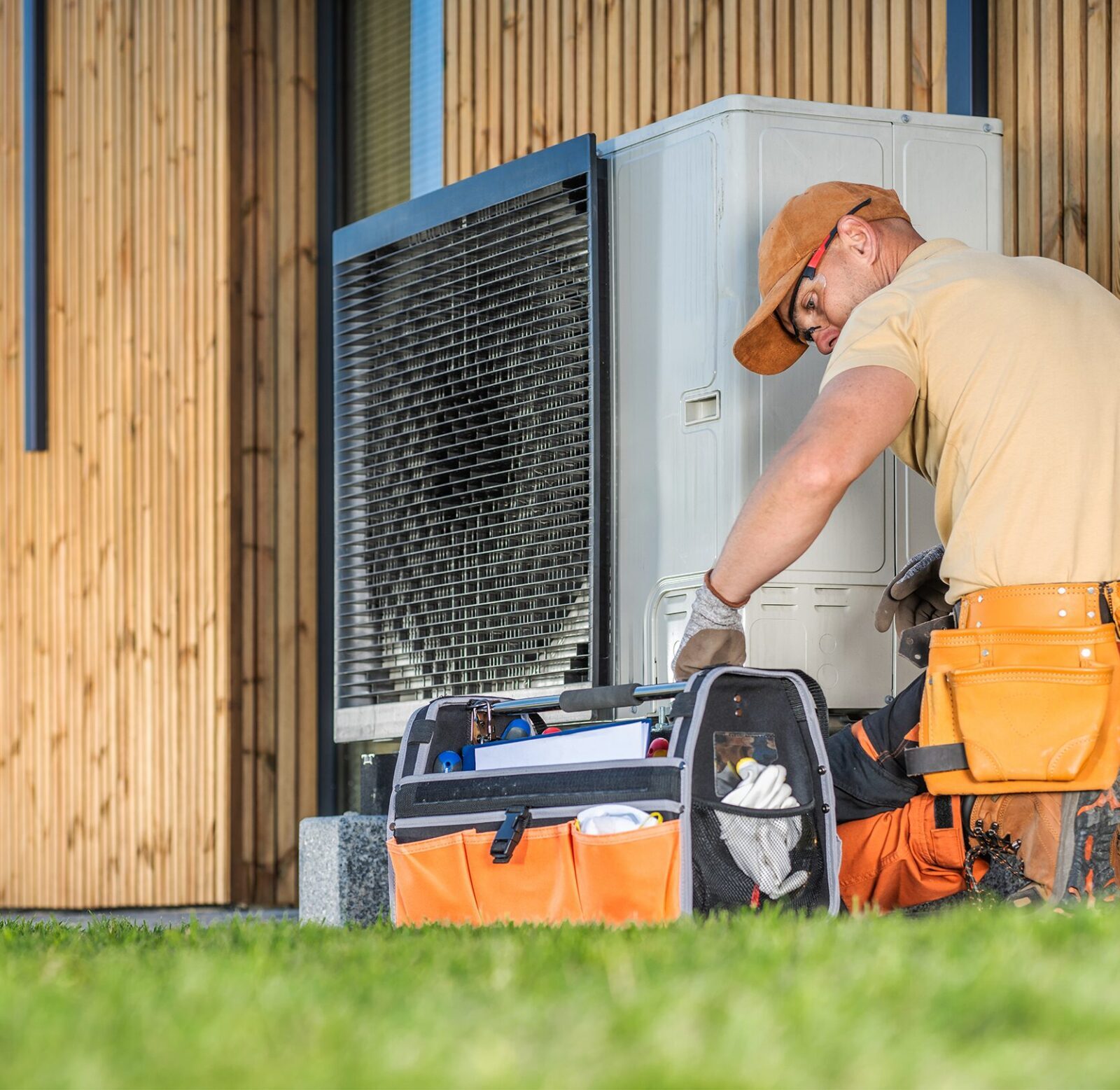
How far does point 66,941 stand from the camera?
2223mm

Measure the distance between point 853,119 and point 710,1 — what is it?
1300mm

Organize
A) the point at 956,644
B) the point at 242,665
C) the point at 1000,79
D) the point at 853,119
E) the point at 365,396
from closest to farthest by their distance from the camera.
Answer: the point at 956,644 → the point at 853,119 → the point at 1000,79 → the point at 365,396 → the point at 242,665

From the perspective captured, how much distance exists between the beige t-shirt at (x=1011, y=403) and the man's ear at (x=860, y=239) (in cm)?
32

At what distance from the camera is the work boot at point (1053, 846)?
2.64m

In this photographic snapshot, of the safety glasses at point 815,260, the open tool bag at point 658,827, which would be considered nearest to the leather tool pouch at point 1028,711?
the open tool bag at point 658,827

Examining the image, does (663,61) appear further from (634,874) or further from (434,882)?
(634,874)

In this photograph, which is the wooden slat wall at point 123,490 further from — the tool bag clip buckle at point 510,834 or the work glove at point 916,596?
the tool bag clip buckle at point 510,834

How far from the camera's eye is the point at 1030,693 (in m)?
2.66

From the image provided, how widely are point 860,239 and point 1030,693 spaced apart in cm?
→ 99

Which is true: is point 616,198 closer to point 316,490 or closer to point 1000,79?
point 1000,79

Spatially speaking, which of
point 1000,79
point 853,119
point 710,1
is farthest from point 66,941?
point 710,1

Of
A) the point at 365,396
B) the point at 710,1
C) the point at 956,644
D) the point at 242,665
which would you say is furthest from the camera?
the point at 242,665

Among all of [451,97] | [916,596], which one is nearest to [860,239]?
[916,596]

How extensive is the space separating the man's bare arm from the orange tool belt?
0.29 meters
